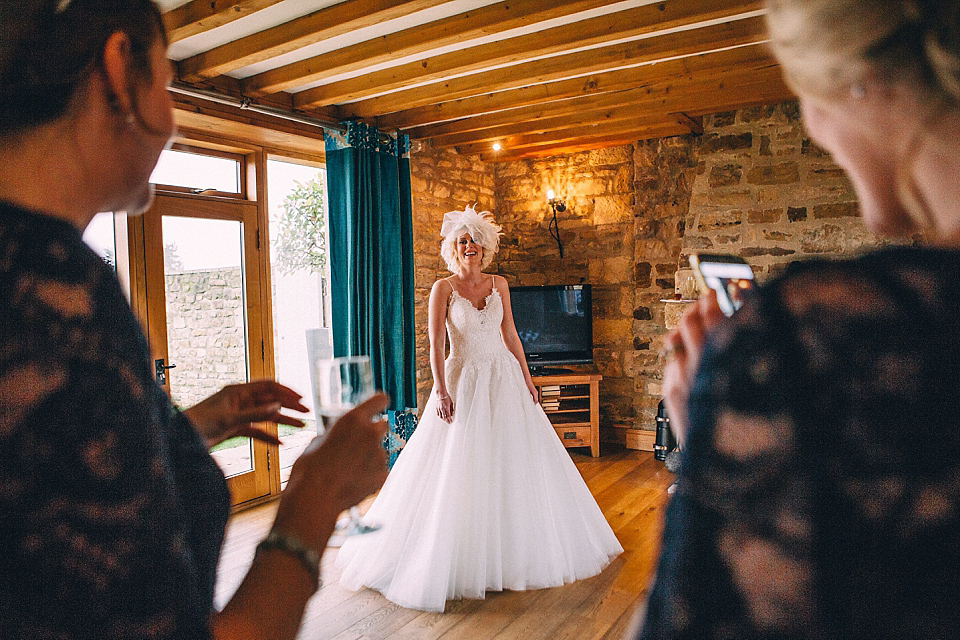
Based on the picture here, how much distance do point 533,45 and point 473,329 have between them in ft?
5.15

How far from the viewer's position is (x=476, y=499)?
301cm

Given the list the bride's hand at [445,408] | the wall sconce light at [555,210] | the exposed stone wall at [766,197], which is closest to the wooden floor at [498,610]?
the bride's hand at [445,408]

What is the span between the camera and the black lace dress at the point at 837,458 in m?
0.38

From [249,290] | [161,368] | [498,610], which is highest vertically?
[249,290]

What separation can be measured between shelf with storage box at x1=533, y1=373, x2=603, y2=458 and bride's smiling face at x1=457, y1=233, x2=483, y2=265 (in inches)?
76.5

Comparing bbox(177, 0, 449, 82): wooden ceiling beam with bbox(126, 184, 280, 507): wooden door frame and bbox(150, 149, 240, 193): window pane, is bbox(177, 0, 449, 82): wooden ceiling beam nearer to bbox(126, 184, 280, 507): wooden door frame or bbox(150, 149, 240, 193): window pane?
bbox(150, 149, 240, 193): window pane

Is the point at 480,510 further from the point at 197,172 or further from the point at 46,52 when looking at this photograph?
the point at 197,172

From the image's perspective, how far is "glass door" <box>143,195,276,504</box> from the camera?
12.3 ft

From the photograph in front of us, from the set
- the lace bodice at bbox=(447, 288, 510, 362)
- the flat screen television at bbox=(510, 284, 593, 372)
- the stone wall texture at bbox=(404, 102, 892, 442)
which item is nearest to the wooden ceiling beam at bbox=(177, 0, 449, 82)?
the lace bodice at bbox=(447, 288, 510, 362)

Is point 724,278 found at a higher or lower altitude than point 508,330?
higher

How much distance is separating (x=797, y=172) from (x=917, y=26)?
4.86m

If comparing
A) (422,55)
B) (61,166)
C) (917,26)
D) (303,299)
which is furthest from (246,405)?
(303,299)

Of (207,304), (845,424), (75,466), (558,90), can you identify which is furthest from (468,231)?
(845,424)

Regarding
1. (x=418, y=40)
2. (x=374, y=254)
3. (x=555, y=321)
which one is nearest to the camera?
(x=418, y=40)
